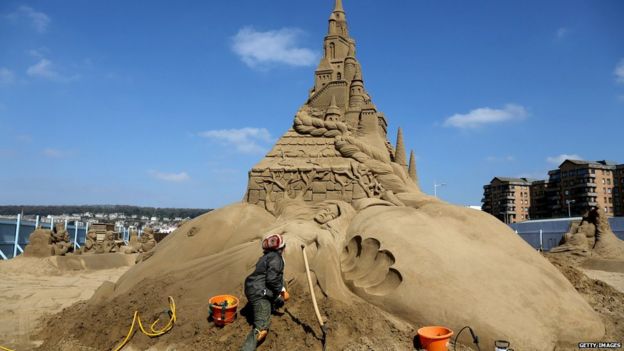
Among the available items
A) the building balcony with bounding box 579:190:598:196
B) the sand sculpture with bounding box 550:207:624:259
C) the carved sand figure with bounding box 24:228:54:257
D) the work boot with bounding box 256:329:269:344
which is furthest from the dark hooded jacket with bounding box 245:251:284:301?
the building balcony with bounding box 579:190:598:196

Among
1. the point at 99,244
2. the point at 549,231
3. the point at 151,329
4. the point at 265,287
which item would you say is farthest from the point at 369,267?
the point at 549,231

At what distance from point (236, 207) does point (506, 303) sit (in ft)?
15.0

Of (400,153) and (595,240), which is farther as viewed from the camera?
(595,240)

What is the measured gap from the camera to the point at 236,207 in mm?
7152

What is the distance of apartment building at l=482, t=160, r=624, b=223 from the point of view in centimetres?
3978

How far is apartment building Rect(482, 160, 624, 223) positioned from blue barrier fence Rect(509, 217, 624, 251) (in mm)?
13223

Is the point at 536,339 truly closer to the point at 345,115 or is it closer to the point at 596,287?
the point at 596,287

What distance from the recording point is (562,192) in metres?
43.5

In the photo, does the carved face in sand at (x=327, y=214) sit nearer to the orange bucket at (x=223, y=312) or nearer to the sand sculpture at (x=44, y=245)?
the orange bucket at (x=223, y=312)

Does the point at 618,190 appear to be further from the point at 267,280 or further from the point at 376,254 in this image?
the point at 267,280

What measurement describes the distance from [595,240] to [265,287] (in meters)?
16.0

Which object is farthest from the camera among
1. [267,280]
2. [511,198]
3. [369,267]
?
[511,198]

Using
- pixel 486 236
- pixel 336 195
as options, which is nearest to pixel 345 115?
pixel 336 195

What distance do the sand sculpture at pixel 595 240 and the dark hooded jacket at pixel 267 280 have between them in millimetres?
14777
